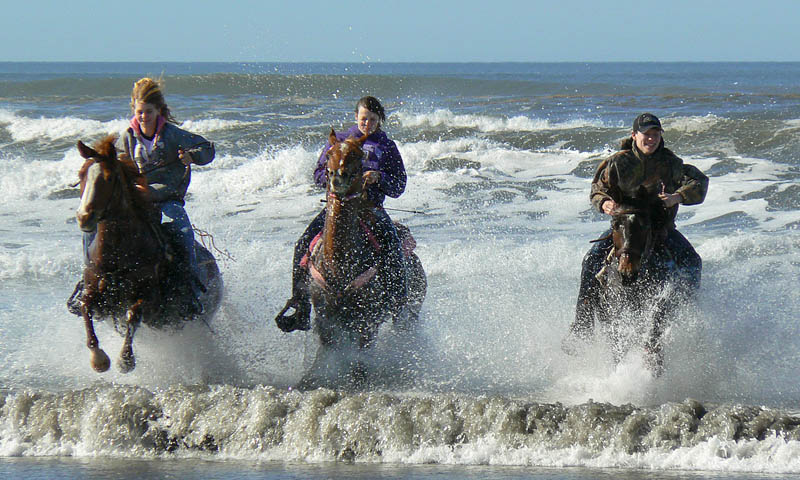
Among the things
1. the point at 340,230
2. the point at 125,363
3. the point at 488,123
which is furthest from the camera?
the point at 488,123

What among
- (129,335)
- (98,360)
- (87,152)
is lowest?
(98,360)

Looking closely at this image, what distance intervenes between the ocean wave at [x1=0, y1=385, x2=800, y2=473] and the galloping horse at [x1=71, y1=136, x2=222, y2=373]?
465 millimetres

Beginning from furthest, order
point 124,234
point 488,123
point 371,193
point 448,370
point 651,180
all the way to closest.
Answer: point 488,123 < point 448,370 < point 371,193 < point 651,180 < point 124,234

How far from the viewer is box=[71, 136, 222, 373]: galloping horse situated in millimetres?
5695

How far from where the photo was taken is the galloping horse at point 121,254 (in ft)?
18.7

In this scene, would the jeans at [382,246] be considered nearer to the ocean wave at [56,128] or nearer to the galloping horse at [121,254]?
the galloping horse at [121,254]

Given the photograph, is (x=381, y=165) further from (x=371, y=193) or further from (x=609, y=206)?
(x=609, y=206)

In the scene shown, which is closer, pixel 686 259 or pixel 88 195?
pixel 88 195

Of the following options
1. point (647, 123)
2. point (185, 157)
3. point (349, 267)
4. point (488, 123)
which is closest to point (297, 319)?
point (349, 267)

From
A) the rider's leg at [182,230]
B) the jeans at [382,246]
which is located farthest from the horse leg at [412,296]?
the rider's leg at [182,230]

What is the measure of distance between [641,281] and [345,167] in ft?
6.42

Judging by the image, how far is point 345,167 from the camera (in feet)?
20.0

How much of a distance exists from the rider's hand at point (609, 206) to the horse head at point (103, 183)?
2.81 metres

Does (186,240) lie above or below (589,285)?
above
